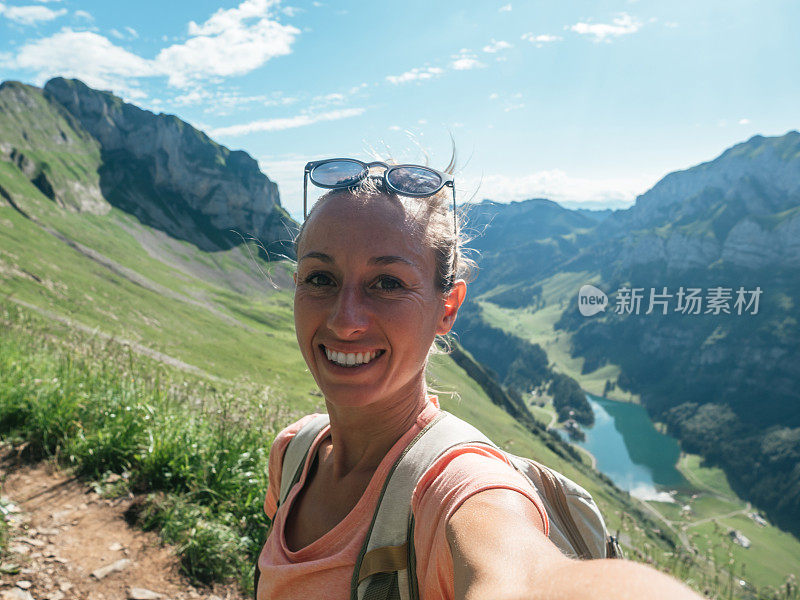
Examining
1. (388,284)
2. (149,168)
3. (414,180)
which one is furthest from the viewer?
(149,168)

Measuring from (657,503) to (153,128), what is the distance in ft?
711

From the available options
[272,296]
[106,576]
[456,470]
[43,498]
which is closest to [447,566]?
[456,470]

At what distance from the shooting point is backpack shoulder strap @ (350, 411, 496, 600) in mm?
1816

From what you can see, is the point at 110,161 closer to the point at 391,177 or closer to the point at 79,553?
the point at 79,553

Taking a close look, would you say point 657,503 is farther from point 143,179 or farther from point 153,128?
point 153,128

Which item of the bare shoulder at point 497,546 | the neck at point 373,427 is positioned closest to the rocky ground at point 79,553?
the neck at point 373,427

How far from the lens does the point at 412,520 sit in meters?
1.89

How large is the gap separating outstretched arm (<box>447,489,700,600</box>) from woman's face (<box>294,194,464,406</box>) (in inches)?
40.6

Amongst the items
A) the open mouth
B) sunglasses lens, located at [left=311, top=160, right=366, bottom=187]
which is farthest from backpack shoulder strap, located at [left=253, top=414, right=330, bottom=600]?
sunglasses lens, located at [left=311, top=160, right=366, bottom=187]

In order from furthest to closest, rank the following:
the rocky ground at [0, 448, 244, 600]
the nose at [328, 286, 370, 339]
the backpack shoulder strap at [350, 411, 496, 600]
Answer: the rocky ground at [0, 448, 244, 600] < the nose at [328, 286, 370, 339] < the backpack shoulder strap at [350, 411, 496, 600]

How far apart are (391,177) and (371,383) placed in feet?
3.72

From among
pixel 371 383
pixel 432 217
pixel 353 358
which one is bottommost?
pixel 371 383

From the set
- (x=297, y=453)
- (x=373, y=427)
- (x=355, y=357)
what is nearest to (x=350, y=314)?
(x=355, y=357)

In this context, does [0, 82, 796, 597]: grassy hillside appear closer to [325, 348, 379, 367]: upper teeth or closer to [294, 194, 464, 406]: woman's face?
[294, 194, 464, 406]: woman's face
